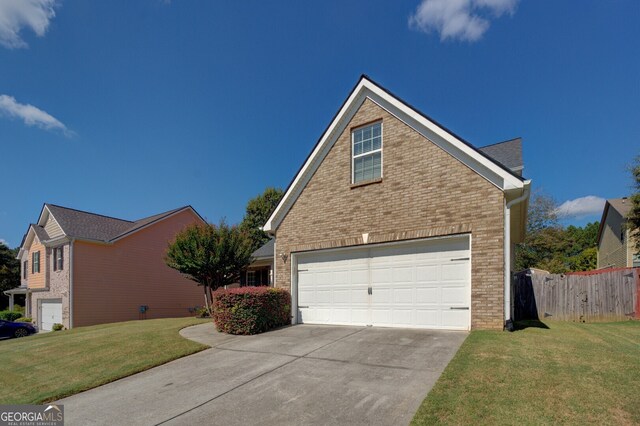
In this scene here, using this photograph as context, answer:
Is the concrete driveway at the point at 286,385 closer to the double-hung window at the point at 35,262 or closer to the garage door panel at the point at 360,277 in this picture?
the garage door panel at the point at 360,277

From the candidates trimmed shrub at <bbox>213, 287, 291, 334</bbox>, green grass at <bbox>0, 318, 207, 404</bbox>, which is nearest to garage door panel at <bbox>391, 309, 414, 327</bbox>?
trimmed shrub at <bbox>213, 287, 291, 334</bbox>

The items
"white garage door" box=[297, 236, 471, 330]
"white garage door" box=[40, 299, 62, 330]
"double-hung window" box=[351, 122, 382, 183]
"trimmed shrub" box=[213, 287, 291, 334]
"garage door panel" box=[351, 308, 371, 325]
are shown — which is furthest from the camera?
"white garage door" box=[40, 299, 62, 330]

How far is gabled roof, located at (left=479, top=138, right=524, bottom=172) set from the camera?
10000 millimetres

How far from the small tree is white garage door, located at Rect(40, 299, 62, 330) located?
430 inches

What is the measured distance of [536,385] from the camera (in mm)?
4824

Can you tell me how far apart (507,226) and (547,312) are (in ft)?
27.4

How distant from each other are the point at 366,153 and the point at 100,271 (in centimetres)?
1976

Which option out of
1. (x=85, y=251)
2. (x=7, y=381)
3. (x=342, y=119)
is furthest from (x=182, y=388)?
(x=85, y=251)

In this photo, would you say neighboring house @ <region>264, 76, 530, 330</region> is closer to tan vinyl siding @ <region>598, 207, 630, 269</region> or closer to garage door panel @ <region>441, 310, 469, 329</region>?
garage door panel @ <region>441, 310, 469, 329</region>

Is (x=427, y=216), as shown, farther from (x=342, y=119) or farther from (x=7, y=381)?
(x=7, y=381)

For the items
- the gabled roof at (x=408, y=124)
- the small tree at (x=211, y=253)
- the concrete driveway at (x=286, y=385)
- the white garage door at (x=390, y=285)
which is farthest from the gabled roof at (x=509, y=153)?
the small tree at (x=211, y=253)

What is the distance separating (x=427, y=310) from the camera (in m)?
9.20

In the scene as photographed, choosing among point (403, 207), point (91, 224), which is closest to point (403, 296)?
point (403, 207)

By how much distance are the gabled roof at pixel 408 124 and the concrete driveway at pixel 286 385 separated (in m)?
3.85
